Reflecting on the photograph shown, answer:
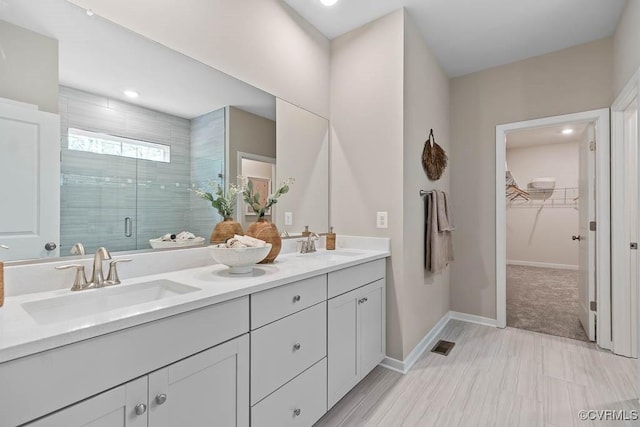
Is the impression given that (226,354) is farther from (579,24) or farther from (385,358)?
(579,24)

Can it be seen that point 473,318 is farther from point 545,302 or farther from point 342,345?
point 342,345

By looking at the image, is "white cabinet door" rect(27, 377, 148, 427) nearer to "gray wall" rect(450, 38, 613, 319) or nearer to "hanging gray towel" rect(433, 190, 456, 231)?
"hanging gray towel" rect(433, 190, 456, 231)

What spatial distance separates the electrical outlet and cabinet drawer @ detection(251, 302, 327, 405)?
89 centimetres

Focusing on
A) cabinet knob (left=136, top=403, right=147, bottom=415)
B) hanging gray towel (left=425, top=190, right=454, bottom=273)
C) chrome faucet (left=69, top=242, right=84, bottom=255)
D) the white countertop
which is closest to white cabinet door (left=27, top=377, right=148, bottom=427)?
cabinet knob (left=136, top=403, right=147, bottom=415)

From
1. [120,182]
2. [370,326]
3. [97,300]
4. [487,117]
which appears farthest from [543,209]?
[97,300]

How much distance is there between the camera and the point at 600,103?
8.38 feet

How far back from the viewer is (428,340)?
8.59ft

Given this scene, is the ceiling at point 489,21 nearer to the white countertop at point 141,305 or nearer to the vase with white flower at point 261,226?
the vase with white flower at point 261,226

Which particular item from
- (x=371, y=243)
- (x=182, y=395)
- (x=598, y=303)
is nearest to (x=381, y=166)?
(x=371, y=243)

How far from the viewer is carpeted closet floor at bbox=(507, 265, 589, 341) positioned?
2.97 metres

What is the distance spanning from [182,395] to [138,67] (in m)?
1.43

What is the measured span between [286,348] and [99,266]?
0.86 m

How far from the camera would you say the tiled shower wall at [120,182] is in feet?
3.98

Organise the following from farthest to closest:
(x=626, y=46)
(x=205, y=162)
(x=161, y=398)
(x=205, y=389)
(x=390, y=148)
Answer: (x=390, y=148), (x=626, y=46), (x=205, y=162), (x=205, y=389), (x=161, y=398)
